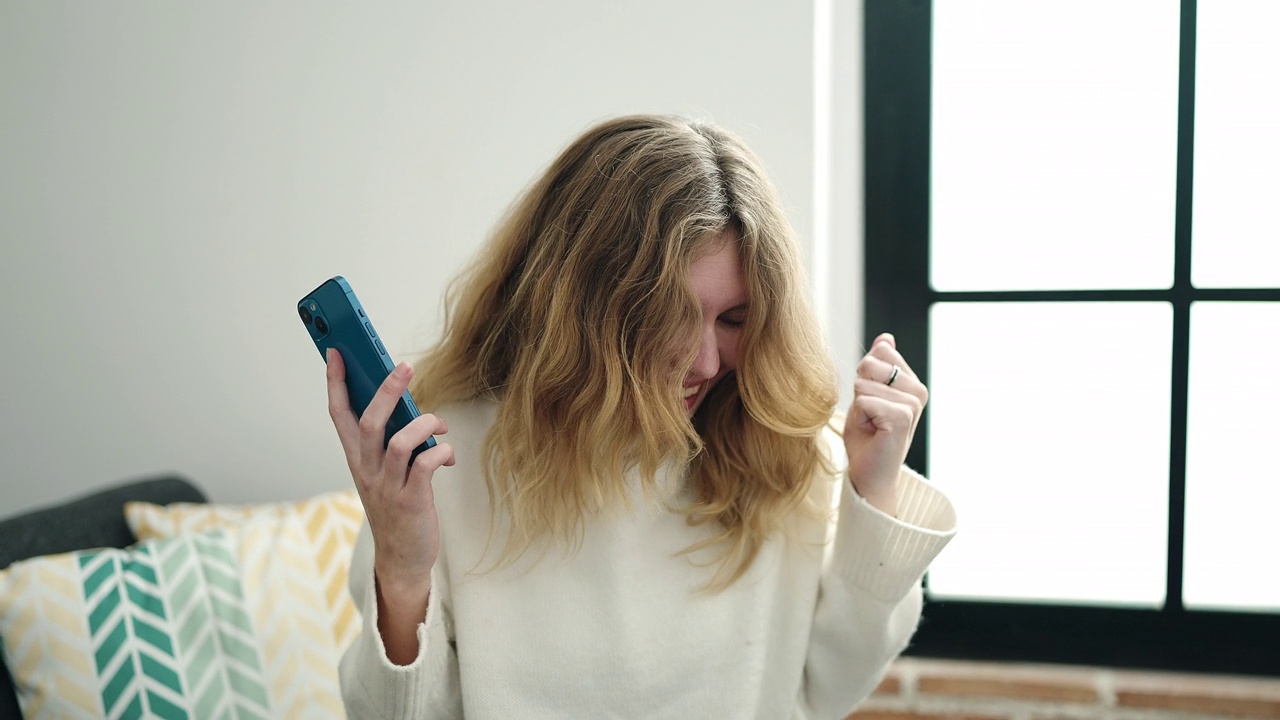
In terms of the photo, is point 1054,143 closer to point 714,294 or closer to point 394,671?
point 714,294

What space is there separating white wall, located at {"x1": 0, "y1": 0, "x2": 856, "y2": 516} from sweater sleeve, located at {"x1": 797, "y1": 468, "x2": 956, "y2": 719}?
0.49m

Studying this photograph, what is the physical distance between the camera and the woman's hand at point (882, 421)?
3.15ft

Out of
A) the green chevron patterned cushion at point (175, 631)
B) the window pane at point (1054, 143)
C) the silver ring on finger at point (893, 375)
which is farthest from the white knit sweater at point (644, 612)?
the window pane at point (1054, 143)

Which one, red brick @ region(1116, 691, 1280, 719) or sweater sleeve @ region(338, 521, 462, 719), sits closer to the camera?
sweater sleeve @ region(338, 521, 462, 719)

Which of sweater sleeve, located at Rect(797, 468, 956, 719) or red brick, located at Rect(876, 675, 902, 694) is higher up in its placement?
sweater sleeve, located at Rect(797, 468, 956, 719)

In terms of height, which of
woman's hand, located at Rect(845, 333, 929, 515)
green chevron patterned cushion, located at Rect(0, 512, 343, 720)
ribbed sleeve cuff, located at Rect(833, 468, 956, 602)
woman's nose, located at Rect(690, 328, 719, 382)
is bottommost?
green chevron patterned cushion, located at Rect(0, 512, 343, 720)

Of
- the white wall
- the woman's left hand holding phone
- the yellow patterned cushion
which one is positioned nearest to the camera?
the woman's left hand holding phone

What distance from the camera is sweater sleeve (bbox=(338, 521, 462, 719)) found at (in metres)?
0.88

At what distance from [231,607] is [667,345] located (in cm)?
70

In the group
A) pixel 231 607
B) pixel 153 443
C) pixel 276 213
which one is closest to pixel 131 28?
pixel 276 213

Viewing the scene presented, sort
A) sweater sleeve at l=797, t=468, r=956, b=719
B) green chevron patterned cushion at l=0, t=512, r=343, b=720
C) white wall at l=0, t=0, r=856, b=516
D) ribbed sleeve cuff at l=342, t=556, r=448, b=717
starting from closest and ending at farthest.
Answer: ribbed sleeve cuff at l=342, t=556, r=448, b=717 → sweater sleeve at l=797, t=468, r=956, b=719 → green chevron patterned cushion at l=0, t=512, r=343, b=720 → white wall at l=0, t=0, r=856, b=516

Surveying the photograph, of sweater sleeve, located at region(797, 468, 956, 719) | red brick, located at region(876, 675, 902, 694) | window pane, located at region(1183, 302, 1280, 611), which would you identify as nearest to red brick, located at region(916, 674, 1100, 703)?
red brick, located at region(876, 675, 902, 694)

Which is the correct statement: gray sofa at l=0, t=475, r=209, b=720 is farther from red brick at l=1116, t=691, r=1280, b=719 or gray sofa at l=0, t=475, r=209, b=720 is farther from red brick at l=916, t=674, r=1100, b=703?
red brick at l=1116, t=691, r=1280, b=719

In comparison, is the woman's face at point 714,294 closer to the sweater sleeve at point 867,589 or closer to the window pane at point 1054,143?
the sweater sleeve at point 867,589
